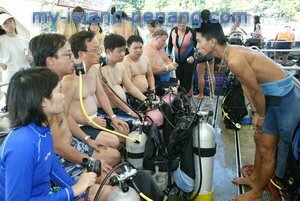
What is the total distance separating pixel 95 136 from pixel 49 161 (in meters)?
1.07

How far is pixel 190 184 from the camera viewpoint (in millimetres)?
2053

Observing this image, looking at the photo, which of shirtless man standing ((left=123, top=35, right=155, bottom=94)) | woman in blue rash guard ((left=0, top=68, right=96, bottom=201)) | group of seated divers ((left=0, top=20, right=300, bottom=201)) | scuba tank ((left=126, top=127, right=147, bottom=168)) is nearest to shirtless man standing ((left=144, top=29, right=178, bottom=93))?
shirtless man standing ((left=123, top=35, right=155, bottom=94))

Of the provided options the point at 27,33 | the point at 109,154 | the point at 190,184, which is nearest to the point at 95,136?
the point at 109,154

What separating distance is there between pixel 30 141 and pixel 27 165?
94 mm

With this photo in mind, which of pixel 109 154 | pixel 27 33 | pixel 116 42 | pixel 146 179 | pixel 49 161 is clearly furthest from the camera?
pixel 27 33

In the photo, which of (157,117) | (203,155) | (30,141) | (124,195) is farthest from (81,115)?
(30,141)

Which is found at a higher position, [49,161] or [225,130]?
[49,161]

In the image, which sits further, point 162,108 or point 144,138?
point 162,108

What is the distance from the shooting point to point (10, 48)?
3529 millimetres

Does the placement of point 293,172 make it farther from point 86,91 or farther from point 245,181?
point 86,91

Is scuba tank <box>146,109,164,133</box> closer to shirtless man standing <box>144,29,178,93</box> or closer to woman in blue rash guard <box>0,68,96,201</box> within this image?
shirtless man standing <box>144,29,178,93</box>

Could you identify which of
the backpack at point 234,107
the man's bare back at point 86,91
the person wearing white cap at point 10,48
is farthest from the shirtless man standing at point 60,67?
the backpack at point 234,107

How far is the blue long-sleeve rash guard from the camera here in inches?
42.2

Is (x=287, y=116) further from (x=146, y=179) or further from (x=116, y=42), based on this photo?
(x=116, y=42)
